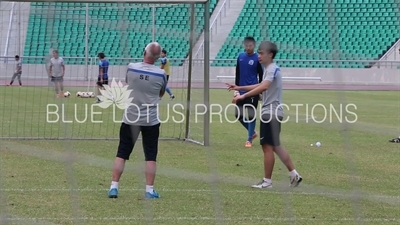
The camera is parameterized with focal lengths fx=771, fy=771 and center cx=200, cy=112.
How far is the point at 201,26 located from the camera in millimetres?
12836

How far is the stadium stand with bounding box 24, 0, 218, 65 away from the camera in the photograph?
11.6 meters

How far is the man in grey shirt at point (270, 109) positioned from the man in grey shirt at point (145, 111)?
1.10 metres

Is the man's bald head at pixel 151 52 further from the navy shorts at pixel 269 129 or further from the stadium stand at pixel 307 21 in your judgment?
the stadium stand at pixel 307 21

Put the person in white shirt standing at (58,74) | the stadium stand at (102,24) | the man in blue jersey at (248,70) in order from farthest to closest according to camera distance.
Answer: the person in white shirt standing at (58,74)
the man in blue jersey at (248,70)
the stadium stand at (102,24)

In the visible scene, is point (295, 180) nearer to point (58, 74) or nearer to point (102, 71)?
point (58, 74)

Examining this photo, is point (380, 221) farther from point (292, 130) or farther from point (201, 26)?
point (292, 130)

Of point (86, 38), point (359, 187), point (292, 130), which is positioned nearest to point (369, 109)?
point (292, 130)

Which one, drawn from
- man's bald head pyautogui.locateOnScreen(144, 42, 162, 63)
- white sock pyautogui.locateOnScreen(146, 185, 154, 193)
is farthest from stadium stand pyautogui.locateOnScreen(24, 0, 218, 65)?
white sock pyautogui.locateOnScreen(146, 185, 154, 193)

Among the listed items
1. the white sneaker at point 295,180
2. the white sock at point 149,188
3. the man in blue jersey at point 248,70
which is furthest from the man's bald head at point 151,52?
the man in blue jersey at point 248,70

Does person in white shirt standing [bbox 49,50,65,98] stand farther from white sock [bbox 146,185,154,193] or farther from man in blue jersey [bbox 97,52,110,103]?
white sock [bbox 146,185,154,193]

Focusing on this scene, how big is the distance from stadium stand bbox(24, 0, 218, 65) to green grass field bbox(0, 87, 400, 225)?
1449mm

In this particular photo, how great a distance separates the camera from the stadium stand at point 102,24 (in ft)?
38.2

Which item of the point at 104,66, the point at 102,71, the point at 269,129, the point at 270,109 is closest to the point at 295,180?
the point at 269,129

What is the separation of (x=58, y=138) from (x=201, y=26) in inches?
126
